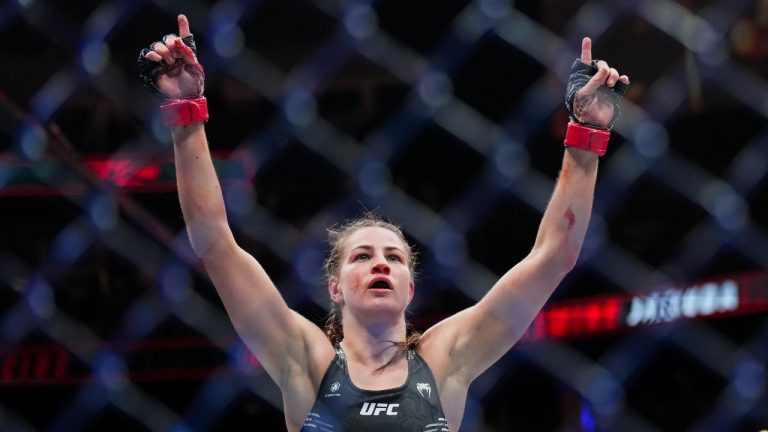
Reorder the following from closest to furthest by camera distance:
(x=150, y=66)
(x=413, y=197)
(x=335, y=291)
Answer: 1. (x=150, y=66)
2. (x=335, y=291)
3. (x=413, y=197)

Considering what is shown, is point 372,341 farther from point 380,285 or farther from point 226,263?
point 226,263

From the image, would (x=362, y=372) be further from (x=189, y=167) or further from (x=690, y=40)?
(x=690, y=40)

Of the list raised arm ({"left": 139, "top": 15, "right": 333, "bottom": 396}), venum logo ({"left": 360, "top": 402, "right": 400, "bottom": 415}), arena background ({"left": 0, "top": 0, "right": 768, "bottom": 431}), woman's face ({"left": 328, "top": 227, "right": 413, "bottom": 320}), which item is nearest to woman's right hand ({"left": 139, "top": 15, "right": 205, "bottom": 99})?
raised arm ({"left": 139, "top": 15, "right": 333, "bottom": 396})

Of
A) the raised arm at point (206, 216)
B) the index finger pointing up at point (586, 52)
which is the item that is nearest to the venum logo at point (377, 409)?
the raised arm at point (206, 216)

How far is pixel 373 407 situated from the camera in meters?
2.00

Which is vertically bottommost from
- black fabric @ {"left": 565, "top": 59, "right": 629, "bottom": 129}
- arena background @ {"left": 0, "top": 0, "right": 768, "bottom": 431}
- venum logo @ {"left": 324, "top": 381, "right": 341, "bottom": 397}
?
venum logo @ {"left": 324, "top": 381, "right": 341, "bottom": 397}

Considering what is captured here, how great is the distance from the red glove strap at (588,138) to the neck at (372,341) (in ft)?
1.70

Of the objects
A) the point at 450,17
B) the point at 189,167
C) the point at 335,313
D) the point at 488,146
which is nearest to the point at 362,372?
the point at 335,313

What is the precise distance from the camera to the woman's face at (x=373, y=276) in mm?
2172

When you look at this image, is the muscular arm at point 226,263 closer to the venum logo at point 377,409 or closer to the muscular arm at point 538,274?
the venum logo at point 377,409

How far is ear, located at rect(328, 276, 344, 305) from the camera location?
231cm

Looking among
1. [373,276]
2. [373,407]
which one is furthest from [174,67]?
[373,407]

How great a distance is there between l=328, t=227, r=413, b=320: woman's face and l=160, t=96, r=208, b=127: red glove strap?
486mm

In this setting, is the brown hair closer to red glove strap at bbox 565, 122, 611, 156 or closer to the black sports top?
the black sports top
